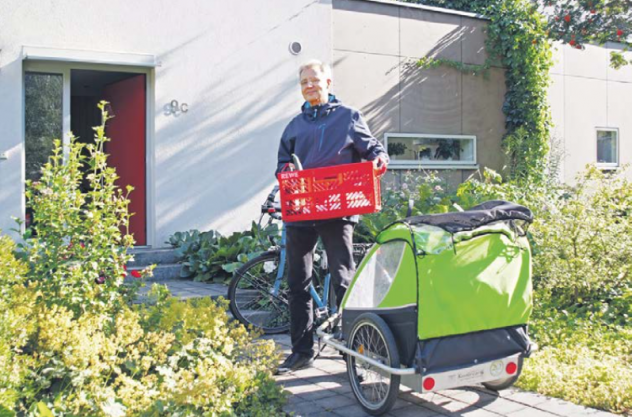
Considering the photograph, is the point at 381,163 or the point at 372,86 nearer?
the point at 381,163

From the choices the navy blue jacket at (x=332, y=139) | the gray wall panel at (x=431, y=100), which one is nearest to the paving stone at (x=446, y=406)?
the navy blue jacket at (x=332, y=139)

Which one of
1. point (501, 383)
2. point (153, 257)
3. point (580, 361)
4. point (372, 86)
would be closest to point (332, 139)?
point (501, 383)

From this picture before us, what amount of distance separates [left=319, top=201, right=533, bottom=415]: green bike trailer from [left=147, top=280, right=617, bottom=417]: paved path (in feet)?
0.59

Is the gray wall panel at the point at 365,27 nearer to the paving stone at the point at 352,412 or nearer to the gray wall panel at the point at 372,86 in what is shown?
the gray wall panel at the point at 372,86

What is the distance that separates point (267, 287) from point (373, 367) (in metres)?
2.18

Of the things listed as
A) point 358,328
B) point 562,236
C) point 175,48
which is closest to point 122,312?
point 358,328

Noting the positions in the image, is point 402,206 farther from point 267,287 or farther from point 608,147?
point 608,147

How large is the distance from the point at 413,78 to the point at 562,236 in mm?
5603

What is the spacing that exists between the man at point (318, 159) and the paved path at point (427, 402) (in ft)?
0.94

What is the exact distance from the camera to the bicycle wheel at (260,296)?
19.3 ft

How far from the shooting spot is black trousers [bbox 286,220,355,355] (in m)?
4.66

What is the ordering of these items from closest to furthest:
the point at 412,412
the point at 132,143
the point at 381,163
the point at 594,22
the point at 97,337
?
the point at 97,337
the point at 412,412
the point at 381,163
the point at 132,143
the point at 594,22

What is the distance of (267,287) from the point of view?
19.9 ft

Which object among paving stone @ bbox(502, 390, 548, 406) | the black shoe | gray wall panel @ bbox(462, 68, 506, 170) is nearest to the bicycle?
the black shoe
